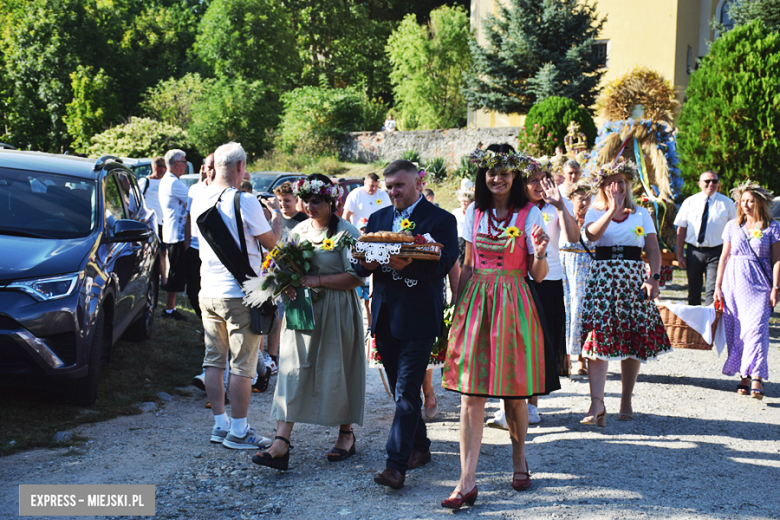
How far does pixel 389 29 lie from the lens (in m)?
42.2

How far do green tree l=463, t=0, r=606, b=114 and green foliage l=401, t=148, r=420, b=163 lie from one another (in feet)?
9.73

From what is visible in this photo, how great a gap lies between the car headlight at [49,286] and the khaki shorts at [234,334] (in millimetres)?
1016

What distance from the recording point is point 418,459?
4.73 metres

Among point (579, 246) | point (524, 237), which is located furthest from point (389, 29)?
point (524, 237)

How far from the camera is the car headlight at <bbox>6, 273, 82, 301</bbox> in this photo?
4918 millimetres

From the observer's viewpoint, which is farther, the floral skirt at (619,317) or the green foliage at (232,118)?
the green foliage at (232,118)

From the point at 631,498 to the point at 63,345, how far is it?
4.05 meters

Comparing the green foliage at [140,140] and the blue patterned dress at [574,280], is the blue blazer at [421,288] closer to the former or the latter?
the blue patterned dress at [574,280]

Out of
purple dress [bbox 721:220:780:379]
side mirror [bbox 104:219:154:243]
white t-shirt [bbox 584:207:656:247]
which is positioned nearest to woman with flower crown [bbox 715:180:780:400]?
purple dress [bbox 721:220:780:379]

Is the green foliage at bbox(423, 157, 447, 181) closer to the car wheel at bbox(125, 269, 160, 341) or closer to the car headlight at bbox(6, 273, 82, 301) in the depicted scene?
the car wheel at bbox(125, 269, 160, 341)

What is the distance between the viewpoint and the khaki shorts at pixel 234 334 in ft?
16.1

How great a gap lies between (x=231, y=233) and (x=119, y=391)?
2398 millimetres

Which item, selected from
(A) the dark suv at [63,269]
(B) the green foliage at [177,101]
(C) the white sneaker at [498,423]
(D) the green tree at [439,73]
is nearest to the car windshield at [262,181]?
(A) the dark suv at [63,269]

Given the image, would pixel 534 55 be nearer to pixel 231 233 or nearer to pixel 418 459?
pixel 231 233
